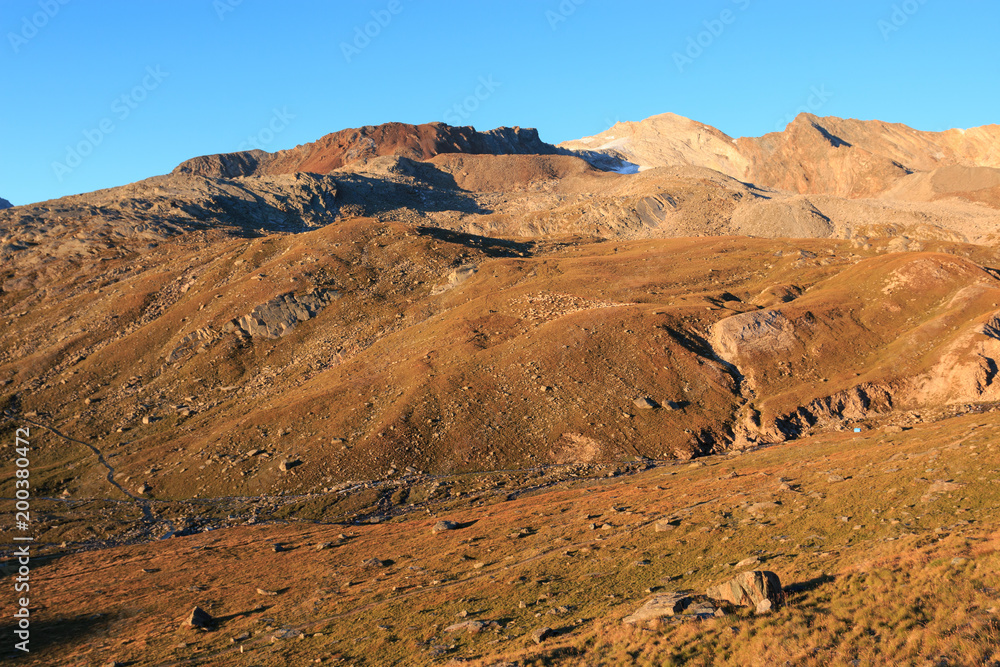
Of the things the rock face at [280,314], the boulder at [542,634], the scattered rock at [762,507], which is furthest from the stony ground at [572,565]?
the rock face at [280,314]

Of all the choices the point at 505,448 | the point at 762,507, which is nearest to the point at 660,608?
the point at 762,507

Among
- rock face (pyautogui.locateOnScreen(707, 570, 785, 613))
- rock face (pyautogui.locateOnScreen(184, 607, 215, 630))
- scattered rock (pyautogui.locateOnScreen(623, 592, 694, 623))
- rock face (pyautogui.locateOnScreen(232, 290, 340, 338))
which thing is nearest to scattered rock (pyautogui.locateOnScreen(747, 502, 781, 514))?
rock face (pyautogui.locateOnScreen(707, 570, 785, 613))

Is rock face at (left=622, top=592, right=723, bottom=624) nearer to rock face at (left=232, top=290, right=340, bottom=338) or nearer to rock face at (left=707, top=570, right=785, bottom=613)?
rock face at (left=707, top=570, right=785, bottom=613)

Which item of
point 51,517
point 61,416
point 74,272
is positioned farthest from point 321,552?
point 74,272

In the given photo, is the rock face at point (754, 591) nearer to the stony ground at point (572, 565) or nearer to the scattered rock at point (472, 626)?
the stony ground at point (572, 565)

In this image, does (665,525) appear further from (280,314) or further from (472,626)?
(280,314)

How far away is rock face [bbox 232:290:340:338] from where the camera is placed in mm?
100750

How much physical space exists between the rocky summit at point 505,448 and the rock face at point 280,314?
53 centimetres

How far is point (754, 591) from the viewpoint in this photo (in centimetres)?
2736

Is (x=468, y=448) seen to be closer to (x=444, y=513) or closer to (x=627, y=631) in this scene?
(x=444, y=513)

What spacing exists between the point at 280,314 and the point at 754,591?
92467 mm

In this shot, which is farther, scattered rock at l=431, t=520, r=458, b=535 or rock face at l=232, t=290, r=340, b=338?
rock face at l=232, t=290, r=340, b=338

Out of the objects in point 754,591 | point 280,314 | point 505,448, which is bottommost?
point 754,591

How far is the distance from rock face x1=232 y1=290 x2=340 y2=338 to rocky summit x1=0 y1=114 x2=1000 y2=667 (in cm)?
53
